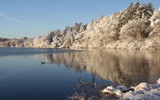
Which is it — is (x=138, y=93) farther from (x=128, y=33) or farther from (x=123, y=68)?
(x=128, y=33)

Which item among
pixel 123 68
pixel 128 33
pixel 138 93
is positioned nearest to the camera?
pixel 138 93

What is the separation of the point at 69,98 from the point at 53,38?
483ft

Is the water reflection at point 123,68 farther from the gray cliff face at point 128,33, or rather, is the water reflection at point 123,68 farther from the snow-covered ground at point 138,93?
the gray cliff face at point 128,33

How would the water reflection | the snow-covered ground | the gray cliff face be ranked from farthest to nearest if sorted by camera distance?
the gray cliff face < the water reflection < the snow-covered ground

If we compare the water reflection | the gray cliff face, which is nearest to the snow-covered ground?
the water reflection

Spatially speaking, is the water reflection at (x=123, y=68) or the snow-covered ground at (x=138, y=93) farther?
the water reflection at (x=123, y=68)

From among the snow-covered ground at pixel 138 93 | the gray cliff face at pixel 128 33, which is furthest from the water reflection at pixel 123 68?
the gray cliff face at pixel 128 33

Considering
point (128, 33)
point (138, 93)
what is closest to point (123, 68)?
point (138, 93)

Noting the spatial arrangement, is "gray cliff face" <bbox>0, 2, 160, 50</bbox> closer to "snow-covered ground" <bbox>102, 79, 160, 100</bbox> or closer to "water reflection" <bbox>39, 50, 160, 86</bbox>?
"water reflection" <bbox>39, 50, 160, 86</bbox>

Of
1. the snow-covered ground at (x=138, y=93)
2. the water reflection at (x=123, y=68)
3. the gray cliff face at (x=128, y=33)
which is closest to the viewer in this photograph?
the snow-covered ground at (x=138, y=93)

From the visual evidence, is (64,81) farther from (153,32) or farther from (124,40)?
(124,40)

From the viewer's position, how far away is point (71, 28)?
169 metres

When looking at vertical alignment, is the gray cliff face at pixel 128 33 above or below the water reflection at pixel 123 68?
above

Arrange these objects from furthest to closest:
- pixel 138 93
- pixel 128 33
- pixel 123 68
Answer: pixel 128 33 → pixel 123 68 → pixel 138 93
